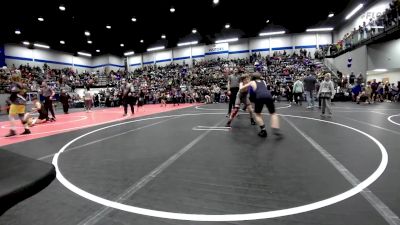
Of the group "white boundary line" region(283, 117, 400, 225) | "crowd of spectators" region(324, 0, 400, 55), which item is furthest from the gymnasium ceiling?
"white boundary line" region(283, 117, 400, 225)

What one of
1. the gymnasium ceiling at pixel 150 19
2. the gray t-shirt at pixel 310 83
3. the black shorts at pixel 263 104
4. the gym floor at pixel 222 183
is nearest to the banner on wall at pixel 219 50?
the gymnasium ceiling at pixel 150 19

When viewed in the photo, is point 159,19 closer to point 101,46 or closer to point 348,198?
point 101,46

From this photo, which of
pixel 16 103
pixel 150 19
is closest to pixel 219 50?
pixel 150 19

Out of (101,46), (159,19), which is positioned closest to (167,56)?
(101,46)

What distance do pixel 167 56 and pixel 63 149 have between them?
3682 centimetres

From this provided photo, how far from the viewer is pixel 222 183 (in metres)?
2.86

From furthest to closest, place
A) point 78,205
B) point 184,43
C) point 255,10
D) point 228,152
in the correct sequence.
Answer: point 184,43 → point 255,10 → point 228,152 → point 78,205

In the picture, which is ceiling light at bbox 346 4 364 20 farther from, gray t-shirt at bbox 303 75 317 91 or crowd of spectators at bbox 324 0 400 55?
gray t-shirt at bbox 303 75 317 91

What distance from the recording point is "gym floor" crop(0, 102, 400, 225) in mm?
2105

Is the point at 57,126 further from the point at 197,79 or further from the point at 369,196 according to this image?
the point at 197,79

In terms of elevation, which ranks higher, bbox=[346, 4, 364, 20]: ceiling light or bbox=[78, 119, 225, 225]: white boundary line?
bbox=[346, 4, 364, 20]: ceiling light

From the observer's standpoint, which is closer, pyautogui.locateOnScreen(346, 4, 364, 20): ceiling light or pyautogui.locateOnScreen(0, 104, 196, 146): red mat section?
pyautogui.locateOnScreen(0, 104, 196, 146): red mat section

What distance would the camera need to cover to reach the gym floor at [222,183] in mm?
2105

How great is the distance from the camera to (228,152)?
4250mm
